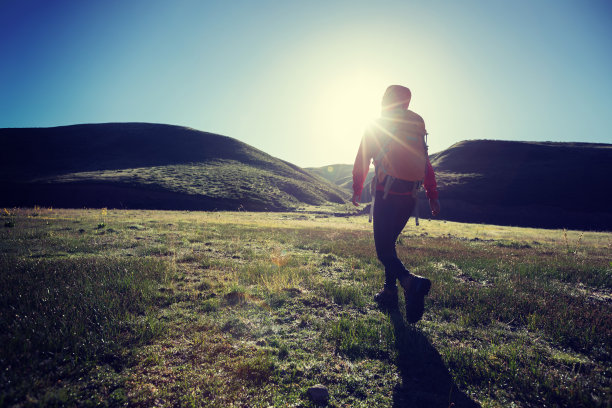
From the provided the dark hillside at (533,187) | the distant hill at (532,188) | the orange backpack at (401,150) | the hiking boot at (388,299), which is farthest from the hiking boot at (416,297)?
the dark hillside at (533,187)

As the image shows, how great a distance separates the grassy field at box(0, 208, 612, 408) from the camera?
238 cm

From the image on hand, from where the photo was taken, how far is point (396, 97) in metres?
4.67

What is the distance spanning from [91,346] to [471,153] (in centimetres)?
11853

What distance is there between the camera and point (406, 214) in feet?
14.4

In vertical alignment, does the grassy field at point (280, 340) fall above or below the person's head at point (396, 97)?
below

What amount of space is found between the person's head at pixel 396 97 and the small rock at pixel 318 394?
4356 millimetres

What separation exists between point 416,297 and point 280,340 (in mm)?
1985

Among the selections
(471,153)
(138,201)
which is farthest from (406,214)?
(471,153)

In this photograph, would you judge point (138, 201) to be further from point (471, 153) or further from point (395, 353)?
point (471, 153)

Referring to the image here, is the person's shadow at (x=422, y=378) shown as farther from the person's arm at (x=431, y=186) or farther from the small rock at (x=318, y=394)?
the person's arm at (x=431, y=186)

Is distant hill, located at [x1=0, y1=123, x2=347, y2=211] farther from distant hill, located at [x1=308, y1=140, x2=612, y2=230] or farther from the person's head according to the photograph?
the person's head

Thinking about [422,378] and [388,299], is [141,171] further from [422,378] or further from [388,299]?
[422,378]

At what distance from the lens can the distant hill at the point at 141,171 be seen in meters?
49.6

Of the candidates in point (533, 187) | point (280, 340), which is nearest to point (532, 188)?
point (533, 187)
